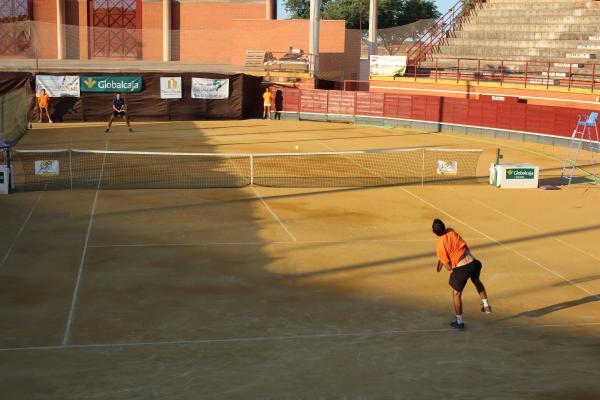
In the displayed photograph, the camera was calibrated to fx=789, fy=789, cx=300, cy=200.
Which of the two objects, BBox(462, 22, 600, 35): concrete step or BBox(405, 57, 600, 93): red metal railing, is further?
BBox(462, 22, 600, 35): concrete step

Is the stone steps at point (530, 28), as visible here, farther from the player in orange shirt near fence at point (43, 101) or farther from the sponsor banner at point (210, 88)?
the player in orange shirt near fence at point (43, 101)

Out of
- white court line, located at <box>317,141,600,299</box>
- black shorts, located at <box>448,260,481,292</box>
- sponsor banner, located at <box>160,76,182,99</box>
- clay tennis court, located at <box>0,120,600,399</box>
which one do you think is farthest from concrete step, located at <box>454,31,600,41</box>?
black shorts, located at <box>448,260,481,292</box>

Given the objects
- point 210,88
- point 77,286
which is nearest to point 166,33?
point 210,88

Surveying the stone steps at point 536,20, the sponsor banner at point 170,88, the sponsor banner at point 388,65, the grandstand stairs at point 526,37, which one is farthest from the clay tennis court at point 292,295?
the stone steps at point 536,20

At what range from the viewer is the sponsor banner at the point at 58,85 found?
41.7 meters

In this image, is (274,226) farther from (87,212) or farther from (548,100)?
(548,100)

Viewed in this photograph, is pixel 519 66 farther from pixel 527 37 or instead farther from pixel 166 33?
pixel 166 33

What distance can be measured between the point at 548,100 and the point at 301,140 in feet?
43.5

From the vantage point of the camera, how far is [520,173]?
24.5 m

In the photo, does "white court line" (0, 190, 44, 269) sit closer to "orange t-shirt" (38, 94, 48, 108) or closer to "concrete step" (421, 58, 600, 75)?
"orange t-shirt" (38, 94, 48, 108)

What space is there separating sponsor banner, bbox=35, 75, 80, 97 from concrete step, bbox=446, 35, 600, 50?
24.4 meters

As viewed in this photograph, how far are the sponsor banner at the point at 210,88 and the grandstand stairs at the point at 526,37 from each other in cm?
1339

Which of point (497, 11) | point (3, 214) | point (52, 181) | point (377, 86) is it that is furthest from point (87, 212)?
point (497, 11)

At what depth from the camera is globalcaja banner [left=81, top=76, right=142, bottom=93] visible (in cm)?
4234
